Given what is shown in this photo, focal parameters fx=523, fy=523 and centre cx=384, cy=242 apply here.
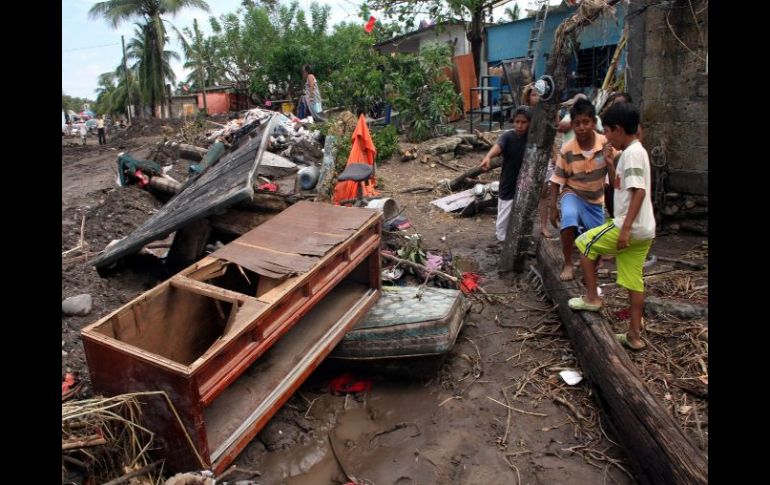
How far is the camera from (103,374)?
8.21 ft

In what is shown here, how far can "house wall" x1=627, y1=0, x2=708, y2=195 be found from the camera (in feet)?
17.8

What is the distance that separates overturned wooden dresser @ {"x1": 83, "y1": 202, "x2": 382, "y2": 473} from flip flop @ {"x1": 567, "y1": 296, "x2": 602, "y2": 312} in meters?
1.43

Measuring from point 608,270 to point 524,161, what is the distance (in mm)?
1300

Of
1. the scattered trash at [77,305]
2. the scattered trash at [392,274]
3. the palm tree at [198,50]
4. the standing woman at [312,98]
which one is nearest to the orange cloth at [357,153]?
the scattered trash at [392,274]

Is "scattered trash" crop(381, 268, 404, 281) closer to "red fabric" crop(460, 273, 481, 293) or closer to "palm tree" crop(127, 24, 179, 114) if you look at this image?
"red fabric" crop(460, 273, 481, 293)

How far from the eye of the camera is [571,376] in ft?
11.3

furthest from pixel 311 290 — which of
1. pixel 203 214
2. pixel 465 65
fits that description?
pixel 465 65

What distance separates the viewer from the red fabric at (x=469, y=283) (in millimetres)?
4871

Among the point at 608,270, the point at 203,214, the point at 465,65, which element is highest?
the point at 465,65

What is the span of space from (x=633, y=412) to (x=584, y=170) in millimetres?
2148

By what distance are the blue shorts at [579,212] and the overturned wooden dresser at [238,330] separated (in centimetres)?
156

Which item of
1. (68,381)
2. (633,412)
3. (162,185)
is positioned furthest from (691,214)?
(162,185)
